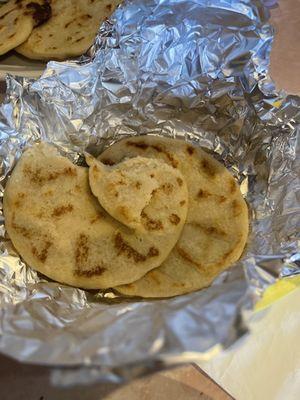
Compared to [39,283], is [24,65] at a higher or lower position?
higher

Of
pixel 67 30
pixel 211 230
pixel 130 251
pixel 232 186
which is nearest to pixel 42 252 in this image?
pixel 130 251

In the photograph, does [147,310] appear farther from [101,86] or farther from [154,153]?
[101,86]

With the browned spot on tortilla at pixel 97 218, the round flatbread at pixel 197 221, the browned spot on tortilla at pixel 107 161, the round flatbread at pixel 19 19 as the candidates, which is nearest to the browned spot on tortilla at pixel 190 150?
the round flatbread at pixel 197 221

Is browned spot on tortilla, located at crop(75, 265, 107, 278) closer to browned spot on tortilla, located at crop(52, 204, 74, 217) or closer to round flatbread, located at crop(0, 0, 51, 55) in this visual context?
browned spot on tortilla, located at crop(52, 204, 74, 217)

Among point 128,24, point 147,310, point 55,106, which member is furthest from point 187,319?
point 128,24

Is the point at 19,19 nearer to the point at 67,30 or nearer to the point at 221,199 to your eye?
the point at 67,30

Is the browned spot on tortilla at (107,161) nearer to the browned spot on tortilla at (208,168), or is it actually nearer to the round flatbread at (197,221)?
the round flatbread at (197,221)

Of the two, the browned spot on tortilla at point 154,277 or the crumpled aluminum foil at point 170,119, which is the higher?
the crumpled aluminum foil at point 170,119
